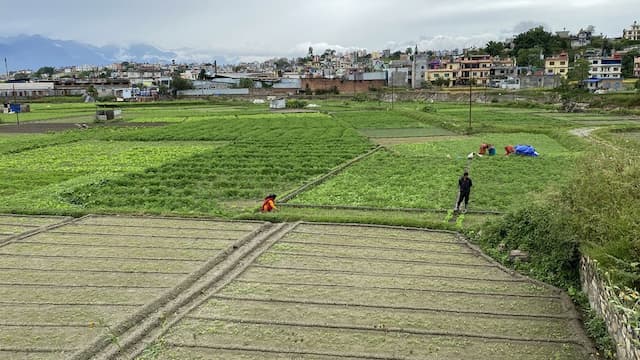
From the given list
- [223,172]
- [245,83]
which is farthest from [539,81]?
[223,172]

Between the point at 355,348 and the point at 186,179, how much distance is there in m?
16.4

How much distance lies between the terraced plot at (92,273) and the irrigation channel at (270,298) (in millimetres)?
42

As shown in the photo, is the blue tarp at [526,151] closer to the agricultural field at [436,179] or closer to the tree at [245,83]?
the agricultural field at [436,179]

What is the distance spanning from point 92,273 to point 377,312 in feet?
22.2

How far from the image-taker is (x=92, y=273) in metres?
12.9

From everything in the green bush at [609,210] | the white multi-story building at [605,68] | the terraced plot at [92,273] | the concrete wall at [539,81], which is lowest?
the terraced plot at [92,273]

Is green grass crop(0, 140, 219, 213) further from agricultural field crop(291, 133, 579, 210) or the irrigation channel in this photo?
agricultural field crop(291, 133, 579, 210)

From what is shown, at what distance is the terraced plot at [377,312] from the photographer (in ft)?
30.4

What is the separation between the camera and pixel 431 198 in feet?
66.2

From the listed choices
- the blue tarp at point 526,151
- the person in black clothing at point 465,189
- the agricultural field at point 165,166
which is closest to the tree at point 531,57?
the agricultural field at point 165,166

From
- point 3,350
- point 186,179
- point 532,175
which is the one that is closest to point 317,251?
point 3,350

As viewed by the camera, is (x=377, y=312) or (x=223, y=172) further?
(x=223, y=172)

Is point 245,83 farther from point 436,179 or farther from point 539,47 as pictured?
point 436,179

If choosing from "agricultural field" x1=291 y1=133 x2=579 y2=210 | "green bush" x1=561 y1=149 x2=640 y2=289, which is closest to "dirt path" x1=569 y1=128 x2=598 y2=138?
"agricultural field" x1=291 y1=133 x2=579 y2=210
